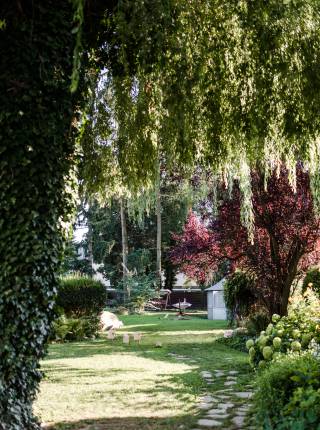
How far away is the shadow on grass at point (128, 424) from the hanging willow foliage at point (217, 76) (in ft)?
8.51

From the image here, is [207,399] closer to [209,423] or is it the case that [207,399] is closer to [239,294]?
[209,423]

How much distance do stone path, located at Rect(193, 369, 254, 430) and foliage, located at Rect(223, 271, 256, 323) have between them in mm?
5832

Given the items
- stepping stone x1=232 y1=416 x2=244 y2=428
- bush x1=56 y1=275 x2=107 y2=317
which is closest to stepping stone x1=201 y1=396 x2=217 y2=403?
stepping stone x1=232 y1=416 x2=244 y2=428

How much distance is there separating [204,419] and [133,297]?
2082 cm

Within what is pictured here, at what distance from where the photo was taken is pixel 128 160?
579 centimetres

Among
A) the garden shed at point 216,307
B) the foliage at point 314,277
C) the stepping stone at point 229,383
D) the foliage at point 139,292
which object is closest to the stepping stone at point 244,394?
the stepping stone at point 229,383

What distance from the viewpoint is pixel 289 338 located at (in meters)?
6.70

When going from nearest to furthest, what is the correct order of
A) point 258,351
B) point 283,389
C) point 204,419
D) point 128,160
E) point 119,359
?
point 283,389 → point 204,419 → point 128,160 → point 258,351 → point 119,359

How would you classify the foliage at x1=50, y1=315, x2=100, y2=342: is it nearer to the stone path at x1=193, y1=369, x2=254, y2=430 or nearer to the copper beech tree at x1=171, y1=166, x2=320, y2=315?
the copper beech tree at x1=171, y1=166, x2=320, y2=315

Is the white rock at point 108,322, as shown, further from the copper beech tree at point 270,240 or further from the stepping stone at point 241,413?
the stepping stone at point 241,413

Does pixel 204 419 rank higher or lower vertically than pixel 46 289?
lower

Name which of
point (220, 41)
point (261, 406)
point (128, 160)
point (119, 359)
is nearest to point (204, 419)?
point (261, 406)

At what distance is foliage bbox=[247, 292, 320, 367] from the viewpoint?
6211 millimetres

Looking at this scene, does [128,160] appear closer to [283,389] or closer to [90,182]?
[90,182]
